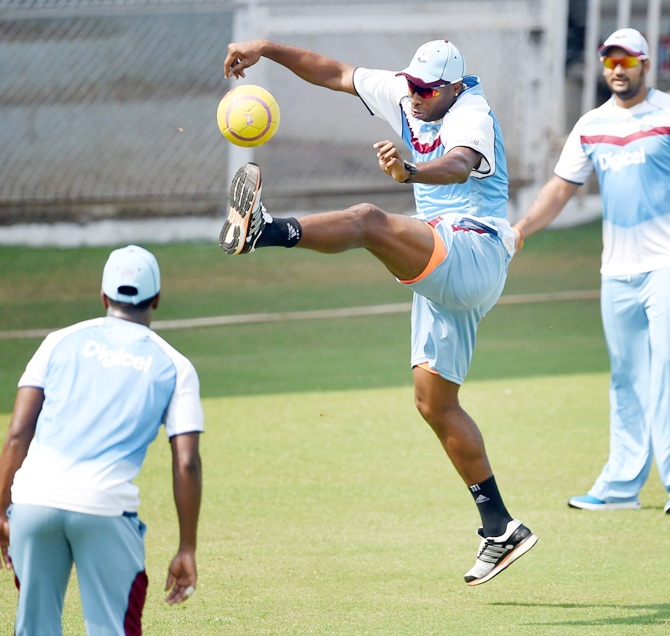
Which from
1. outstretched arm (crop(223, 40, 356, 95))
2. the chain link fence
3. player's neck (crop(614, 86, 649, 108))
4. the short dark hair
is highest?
the chain link fence

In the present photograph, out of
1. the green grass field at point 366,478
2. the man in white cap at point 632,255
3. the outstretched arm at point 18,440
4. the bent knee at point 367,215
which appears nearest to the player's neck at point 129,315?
the outstretched arm at point 18,440

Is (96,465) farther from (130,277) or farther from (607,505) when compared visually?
(607,505)

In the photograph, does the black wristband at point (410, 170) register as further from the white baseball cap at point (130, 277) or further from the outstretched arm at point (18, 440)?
the outstretched arm at point (18, 440)

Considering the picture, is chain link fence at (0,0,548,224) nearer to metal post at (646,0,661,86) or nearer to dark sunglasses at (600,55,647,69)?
metal post at (646,0,661,86)

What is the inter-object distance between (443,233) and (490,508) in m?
1.42

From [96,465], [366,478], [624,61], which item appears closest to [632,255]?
[624,61]

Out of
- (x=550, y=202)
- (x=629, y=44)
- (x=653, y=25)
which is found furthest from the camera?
(x=653, y=25)

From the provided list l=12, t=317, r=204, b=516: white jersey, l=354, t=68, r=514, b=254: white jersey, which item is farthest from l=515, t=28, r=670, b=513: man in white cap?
l=12, t=317, r=204, b=516: white jersey

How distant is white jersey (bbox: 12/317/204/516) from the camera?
13.8 feet

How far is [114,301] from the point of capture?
4438 mm

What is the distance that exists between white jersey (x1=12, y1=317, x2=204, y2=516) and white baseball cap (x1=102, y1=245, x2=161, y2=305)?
4.6 inches

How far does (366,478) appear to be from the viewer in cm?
815

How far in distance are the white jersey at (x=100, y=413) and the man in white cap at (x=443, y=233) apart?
4.43 feet

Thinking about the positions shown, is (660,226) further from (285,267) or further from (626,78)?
(285,267)
